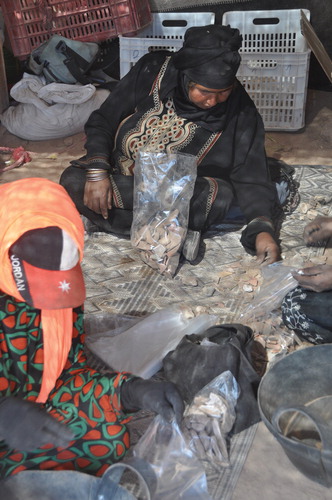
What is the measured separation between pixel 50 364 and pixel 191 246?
1.49m

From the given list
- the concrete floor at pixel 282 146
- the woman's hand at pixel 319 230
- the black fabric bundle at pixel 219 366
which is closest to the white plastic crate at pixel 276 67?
the concrete floor at pixel 282 146

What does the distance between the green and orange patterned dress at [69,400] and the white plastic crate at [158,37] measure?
9.71ft

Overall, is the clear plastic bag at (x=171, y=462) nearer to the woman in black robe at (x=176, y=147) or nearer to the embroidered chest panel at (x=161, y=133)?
the woman in black robe at (x=176, y=147)

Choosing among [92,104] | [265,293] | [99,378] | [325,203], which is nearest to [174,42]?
[92,104]

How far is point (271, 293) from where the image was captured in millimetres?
3086

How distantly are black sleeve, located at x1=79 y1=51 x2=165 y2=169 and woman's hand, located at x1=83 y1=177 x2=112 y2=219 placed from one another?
18 centimetres

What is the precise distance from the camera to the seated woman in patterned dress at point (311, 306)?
278 cm

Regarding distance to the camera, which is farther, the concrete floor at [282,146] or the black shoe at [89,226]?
the concrete floor at [282,146]

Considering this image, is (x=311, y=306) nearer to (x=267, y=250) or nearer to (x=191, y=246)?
(x=267, y=250)

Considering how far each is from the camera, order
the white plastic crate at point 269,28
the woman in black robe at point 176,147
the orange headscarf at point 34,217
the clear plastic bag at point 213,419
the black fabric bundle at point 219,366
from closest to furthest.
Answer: the orange headscarf at point 34,217, the clear plastic bag at point 213,419, the black fabric bundle at point 219,366, the woman in black robe at point 176,147, the white plastic crate at point 269,28

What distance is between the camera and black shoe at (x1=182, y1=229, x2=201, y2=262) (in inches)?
139

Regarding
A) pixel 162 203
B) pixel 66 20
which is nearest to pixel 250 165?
pixel 162 203

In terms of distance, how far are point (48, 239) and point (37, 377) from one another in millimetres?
568

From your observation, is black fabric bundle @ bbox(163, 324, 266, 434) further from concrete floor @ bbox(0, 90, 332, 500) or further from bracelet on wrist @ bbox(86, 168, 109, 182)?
concrete floor @ bbox(0, 90, 332, 500)
